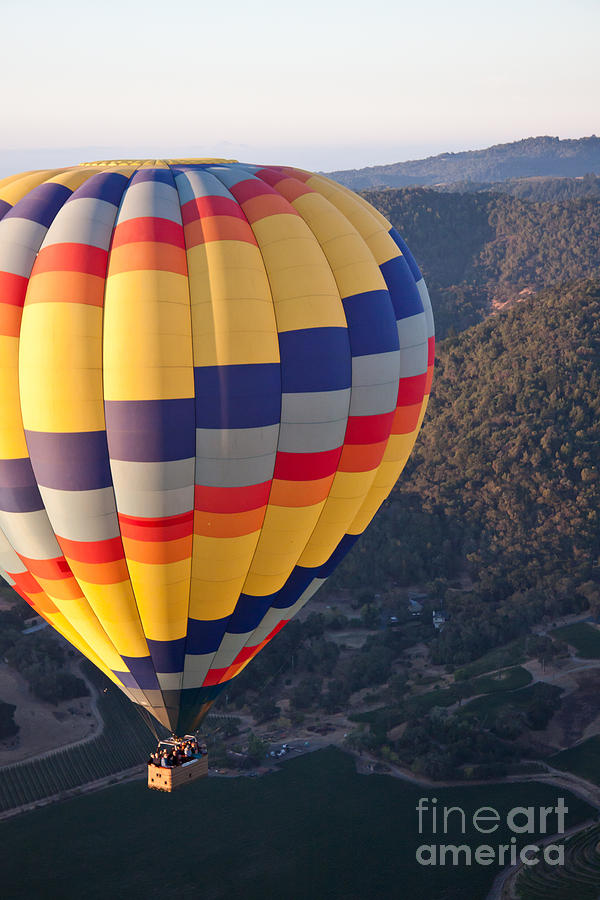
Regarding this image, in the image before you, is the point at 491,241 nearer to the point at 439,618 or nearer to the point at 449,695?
the point at 439,618

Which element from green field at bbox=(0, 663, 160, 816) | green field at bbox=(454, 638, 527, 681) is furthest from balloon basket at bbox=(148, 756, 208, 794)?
green field at bbox=(454, 638, 527, 681)

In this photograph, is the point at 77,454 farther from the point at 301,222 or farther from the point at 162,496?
the point at 301,222

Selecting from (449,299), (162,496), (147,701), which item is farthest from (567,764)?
(449,299)

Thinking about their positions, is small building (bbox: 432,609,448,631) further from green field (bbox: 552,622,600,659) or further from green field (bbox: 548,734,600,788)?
green field (bbox: 548,734,600,788)

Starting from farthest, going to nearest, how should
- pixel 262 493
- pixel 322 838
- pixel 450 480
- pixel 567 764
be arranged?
pixel 450 480
pixel 567 764
pixel 322 838
pixel 262 493

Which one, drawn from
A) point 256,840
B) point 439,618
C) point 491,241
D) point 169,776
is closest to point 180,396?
point 169,776

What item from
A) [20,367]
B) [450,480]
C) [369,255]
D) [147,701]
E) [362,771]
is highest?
[369,255]
